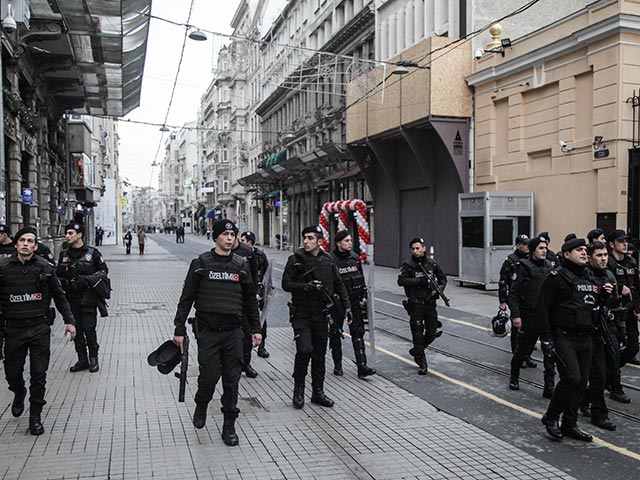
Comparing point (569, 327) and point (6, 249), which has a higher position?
point (6, 249)

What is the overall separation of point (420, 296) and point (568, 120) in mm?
11311

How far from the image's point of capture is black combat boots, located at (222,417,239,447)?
17.9 feet

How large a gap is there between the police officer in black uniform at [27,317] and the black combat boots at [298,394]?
7.98 ft

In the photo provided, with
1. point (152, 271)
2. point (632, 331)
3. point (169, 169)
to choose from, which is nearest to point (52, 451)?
point (632, 331)

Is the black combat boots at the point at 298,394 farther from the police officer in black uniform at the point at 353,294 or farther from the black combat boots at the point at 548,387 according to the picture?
the black combat boots at the point at 548,387

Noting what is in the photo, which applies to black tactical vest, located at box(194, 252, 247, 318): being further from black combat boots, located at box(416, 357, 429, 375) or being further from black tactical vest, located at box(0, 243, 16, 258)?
black tactical vest, located at box(0, 243, 16, 258)

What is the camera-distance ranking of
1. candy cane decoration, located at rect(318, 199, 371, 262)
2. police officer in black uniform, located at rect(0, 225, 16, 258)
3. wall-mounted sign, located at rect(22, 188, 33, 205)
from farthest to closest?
candy cane decoration, located at rect(318, 199, 371, 262) < wall-mounted sign, located at rect(22, 188, 33, 205) < police officer in black uniform, located at rect(0, 225, 16, 258)

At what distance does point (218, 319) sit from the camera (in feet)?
18.4

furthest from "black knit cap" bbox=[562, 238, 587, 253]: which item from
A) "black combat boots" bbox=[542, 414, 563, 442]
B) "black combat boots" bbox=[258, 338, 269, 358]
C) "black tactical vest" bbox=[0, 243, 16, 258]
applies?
"black tactical vest" bbox=[0, 243, 16, 258]

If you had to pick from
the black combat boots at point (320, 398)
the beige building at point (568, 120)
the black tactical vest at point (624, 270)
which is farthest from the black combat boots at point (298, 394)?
the beige building at point (568, 120)

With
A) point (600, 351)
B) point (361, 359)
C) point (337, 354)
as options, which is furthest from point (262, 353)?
point (600, 351)

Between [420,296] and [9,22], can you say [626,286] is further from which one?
[9,22]

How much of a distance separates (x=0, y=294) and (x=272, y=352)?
15.2ft

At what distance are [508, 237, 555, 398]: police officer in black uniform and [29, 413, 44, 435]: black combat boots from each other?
5041 millimetres
